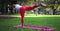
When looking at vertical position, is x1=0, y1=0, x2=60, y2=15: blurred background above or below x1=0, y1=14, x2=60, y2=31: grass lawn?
above

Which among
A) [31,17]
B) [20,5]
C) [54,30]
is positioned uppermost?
[20,5]

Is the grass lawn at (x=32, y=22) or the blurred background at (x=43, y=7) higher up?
the blurred background at (x=43, y=7)

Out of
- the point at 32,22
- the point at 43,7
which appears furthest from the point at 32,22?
the point at 43,7

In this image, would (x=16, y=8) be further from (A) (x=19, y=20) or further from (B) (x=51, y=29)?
(B) (x=51, y=29)

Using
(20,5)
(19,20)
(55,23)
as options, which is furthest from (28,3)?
(55,23)

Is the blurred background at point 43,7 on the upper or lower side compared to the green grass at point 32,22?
upper

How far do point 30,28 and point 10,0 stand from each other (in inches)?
15.1

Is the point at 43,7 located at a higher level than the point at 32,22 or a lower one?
higher

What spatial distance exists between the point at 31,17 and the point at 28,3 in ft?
0.52

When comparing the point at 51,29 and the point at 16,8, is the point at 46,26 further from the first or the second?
the point at 16,8

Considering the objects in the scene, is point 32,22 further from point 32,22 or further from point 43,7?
point 43,7

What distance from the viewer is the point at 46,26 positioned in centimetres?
197

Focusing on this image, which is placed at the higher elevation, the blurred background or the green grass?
the blurred background

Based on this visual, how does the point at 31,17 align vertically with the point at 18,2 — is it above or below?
below
